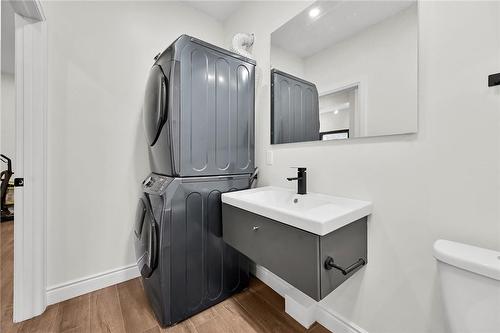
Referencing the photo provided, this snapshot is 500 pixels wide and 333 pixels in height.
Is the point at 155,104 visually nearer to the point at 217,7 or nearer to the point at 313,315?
the point at 217,7

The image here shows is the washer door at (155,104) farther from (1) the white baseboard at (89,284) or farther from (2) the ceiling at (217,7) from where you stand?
(1) the white baseboard at (89,284)

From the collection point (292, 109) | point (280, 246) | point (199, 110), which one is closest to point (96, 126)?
point (199, 110)

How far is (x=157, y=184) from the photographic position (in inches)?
55.8

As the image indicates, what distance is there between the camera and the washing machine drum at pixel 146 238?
1275 millimetres

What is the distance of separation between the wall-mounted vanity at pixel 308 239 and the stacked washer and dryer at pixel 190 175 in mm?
264

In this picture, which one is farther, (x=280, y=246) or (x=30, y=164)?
(x=30, y=164)

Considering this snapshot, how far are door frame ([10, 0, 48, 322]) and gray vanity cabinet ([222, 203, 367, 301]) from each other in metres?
1.42

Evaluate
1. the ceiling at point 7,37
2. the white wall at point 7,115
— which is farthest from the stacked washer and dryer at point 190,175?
the white wall at point 7,115

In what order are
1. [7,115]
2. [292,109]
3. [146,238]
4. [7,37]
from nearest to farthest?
[146,238] → [292,109] → [7,37] → [7,115]

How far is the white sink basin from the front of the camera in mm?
880

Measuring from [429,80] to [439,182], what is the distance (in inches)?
18.0

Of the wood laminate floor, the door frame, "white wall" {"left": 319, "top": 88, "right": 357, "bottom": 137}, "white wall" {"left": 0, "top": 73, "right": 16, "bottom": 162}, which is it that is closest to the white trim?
the door frame

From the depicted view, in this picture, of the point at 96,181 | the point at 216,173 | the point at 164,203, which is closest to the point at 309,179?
the point at 216,173

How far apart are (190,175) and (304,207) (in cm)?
78
